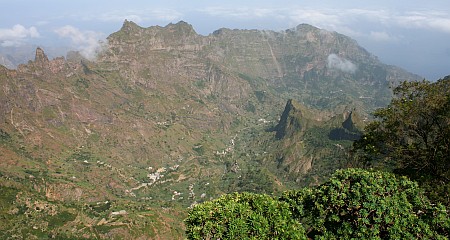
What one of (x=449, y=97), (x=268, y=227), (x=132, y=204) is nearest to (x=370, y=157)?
(x=449, y=97)

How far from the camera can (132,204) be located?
566ft

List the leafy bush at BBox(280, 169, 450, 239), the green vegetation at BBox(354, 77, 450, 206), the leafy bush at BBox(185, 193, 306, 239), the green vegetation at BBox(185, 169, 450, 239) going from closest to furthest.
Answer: the leafy bush at BBox(280, 169, 450, 239) → the green vegetation at BBox(185, 169, 450, 239) → the leafy bush at BBox(185, 193, 306, 239) → the green vegetation at BBox(354, 77, 450, 206)

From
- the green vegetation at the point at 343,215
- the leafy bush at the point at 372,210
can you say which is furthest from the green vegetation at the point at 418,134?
the green vegetation at the point at 343,215

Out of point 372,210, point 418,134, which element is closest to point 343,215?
point 372,210

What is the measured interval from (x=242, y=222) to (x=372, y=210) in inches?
338

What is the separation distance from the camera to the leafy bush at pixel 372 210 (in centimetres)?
2380

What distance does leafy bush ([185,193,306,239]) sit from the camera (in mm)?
24875

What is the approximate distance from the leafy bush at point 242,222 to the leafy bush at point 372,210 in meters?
2.14

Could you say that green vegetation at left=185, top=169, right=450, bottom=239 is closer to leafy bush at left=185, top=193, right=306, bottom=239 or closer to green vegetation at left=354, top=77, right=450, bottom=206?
leafy bush at left=185, top=193, right=306, bottom=239

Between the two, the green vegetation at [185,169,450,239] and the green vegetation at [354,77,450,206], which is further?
the green vegetation at [354,77,450,206]

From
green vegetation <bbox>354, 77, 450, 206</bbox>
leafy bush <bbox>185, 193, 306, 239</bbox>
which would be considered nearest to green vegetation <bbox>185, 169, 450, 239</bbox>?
leafy bush <bbox>185, 193, 306, 239</bbox>

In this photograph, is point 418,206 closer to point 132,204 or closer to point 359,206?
point 359,206

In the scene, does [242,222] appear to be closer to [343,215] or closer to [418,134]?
[343,215]

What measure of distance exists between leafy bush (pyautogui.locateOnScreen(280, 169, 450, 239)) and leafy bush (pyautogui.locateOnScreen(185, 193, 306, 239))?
2136 millimetres
